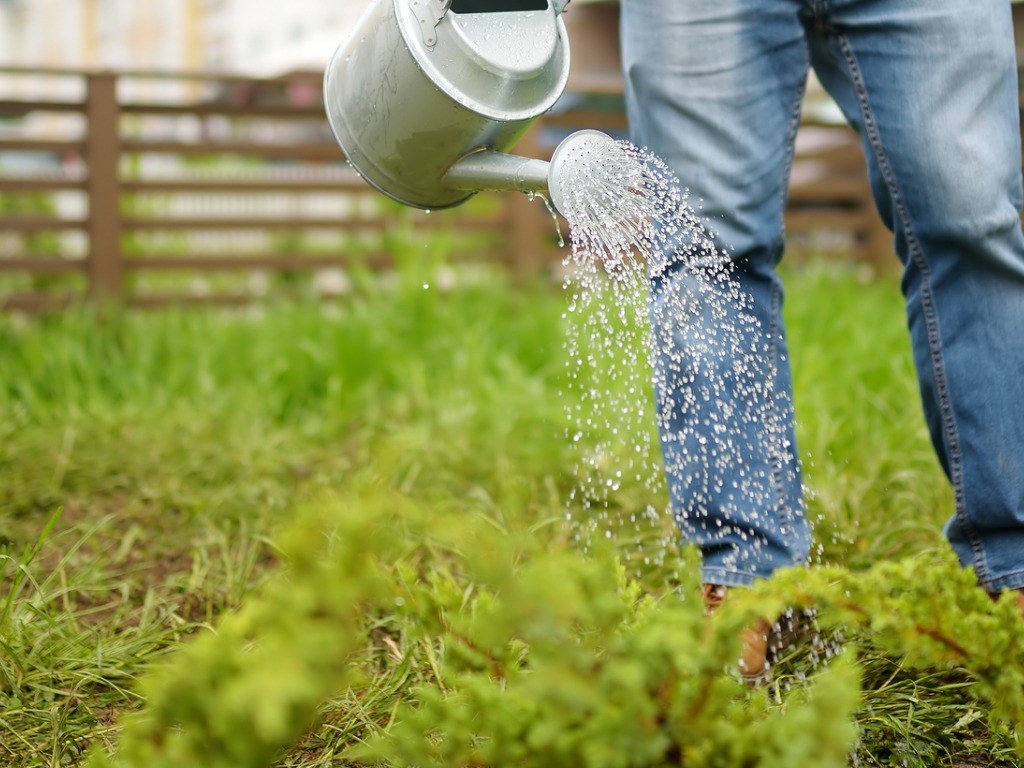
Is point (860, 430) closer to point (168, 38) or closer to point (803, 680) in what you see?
point (803, 680)

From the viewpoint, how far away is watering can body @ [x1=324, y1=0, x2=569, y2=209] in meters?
1.33

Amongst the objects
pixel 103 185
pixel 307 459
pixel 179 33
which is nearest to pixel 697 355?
pixel 307 459

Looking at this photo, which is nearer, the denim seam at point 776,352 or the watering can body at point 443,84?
the watering can body at point 443,84

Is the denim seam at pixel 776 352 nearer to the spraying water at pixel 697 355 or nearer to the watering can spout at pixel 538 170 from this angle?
the spraying water at pixel 697 355

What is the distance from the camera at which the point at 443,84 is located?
1.33 meters

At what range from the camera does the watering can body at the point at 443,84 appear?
133 centimetres

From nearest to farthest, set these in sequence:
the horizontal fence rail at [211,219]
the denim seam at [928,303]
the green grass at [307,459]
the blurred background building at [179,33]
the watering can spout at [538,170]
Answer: the watering can spout at [538,170] < the green grass at [307,459] < the denim seam at [928,303] < the horizontal fence rail at [211,219] < the blurred background building at [179,33]

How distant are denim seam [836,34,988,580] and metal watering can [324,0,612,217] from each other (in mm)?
417

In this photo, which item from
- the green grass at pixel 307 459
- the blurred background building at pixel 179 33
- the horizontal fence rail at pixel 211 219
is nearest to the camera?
the green grass at pixel 307 459

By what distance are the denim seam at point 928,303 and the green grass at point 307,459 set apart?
21 cm

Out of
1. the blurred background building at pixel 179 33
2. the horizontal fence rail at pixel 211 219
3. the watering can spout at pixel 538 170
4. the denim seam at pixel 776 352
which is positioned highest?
the watering can spout at pixel 538 170

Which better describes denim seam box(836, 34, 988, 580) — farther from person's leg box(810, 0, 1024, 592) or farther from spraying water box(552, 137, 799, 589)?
spraying water box(552, 137, 799, 589)

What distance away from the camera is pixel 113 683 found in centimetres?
146

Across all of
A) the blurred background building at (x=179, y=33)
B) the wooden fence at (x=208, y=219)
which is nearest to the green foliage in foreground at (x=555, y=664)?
the wooden fence at (x=208, y=219)
